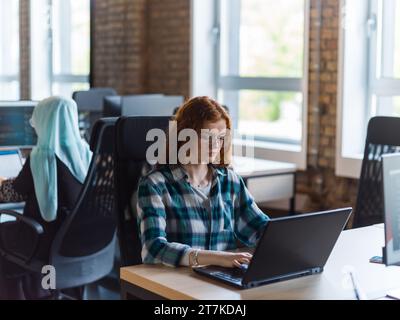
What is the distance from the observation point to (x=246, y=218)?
246 cm

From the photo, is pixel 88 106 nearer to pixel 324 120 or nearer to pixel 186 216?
pixel 324 120

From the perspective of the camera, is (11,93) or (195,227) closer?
(195,227)

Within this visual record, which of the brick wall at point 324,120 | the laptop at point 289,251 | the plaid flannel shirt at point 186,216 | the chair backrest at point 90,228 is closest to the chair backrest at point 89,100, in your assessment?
the brick wall at point 324,120

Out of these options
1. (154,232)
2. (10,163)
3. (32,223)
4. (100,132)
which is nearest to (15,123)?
(10,163)

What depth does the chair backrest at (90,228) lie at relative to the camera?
10.5ft

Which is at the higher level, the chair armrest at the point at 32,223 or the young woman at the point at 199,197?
the young woman at the point at 199,197

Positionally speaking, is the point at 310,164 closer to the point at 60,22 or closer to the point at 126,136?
the point at 126,136

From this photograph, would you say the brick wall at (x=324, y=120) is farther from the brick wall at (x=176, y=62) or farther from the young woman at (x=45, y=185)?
the young woman at (x=45, y=185)

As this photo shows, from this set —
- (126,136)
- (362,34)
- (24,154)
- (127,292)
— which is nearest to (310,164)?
(362,34)

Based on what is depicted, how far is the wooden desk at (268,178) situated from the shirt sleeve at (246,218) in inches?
61.8

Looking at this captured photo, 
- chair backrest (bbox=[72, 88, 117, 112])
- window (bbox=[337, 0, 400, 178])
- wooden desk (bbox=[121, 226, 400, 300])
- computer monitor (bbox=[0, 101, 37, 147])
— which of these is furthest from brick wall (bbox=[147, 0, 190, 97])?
wooden desk (bbox=[121, 226, 400, 300])

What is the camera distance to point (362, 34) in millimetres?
4297

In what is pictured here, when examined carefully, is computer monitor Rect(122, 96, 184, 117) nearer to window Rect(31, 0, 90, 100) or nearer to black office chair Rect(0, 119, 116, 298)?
black office chair Rect(0, 119, 116, 298)
